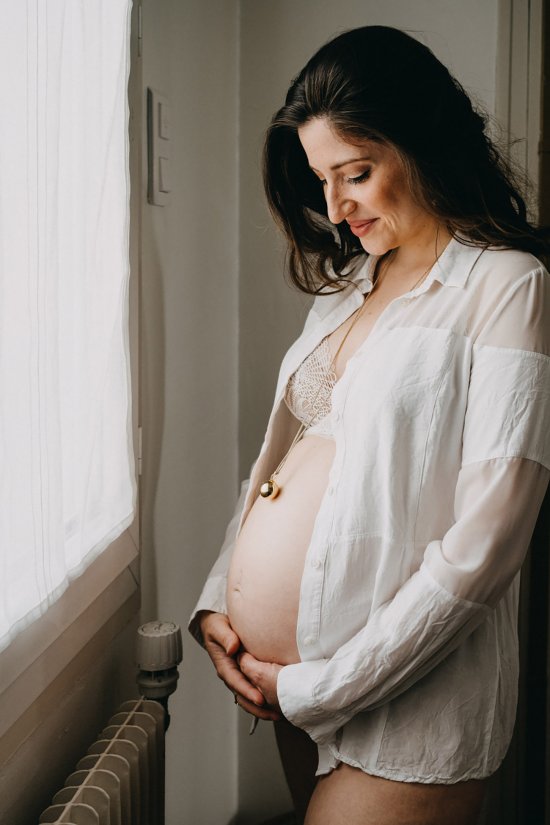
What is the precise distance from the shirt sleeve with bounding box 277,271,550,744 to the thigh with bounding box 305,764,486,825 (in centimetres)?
11

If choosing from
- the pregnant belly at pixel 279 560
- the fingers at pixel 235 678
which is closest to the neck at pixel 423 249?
the pregnant belly at pixel 279 560

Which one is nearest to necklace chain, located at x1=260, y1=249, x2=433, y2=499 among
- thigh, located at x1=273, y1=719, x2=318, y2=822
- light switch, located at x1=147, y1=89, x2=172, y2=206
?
thigh, located at x1=273, y1=719, x2=318, y2=822

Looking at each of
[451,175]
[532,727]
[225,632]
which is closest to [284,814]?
[532,727]

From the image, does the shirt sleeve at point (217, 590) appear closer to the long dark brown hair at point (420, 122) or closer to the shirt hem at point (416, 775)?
the shirt hem at point (416, 775)

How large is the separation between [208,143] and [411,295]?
87 cm

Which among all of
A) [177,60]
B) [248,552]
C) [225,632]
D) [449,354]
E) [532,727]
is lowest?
[532,727]

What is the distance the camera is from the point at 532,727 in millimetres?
1680

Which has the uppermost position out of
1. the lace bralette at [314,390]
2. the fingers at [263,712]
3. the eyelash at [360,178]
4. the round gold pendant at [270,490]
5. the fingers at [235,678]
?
the eyelash at [360,178]

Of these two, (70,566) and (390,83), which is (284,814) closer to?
(70,566)

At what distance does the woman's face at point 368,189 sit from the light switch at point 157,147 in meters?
0.47

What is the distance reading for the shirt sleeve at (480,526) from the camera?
905mm

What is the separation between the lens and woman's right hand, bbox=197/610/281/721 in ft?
3.61

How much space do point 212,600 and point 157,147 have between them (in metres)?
0.86

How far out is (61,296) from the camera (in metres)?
1.04
